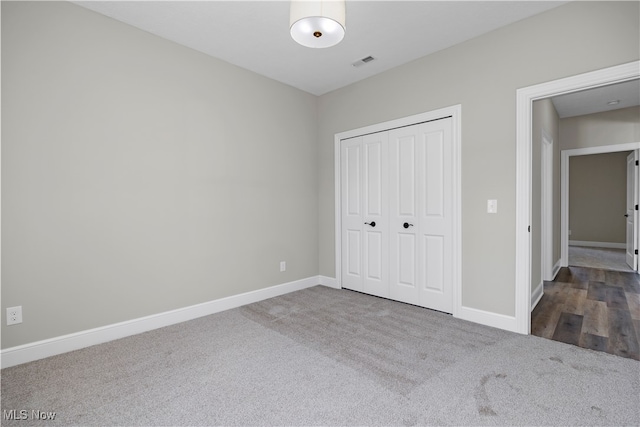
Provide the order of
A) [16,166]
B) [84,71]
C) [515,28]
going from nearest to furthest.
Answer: [16,166]
[84,71]
[515,28]

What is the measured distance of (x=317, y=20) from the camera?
6.31ft

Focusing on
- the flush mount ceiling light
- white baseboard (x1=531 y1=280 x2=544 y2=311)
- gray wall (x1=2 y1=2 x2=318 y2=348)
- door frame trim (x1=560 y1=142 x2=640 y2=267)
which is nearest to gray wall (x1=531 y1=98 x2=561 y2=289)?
white baseboard (x1=531 y1=280 x2=544 y2=311)

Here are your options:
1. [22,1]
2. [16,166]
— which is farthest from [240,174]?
[22,1]

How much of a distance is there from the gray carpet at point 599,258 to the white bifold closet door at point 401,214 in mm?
4264

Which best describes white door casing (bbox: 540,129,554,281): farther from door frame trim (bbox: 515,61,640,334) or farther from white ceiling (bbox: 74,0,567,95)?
white ceiling (bbox: 74,0,567,95)

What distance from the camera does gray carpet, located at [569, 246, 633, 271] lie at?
223 inches

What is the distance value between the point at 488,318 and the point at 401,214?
4.56 feet

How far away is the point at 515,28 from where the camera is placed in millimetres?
2822

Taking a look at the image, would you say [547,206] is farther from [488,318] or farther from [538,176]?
[488,318]

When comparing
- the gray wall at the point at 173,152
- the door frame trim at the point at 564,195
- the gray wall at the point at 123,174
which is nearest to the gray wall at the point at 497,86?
the gray wall at the point at 173,152

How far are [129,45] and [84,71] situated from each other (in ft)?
1.58

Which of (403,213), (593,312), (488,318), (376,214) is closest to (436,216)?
(403,213)

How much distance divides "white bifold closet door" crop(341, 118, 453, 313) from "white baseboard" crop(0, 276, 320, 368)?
1.33 metres

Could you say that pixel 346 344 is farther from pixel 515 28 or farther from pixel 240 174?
pixel 515 28
